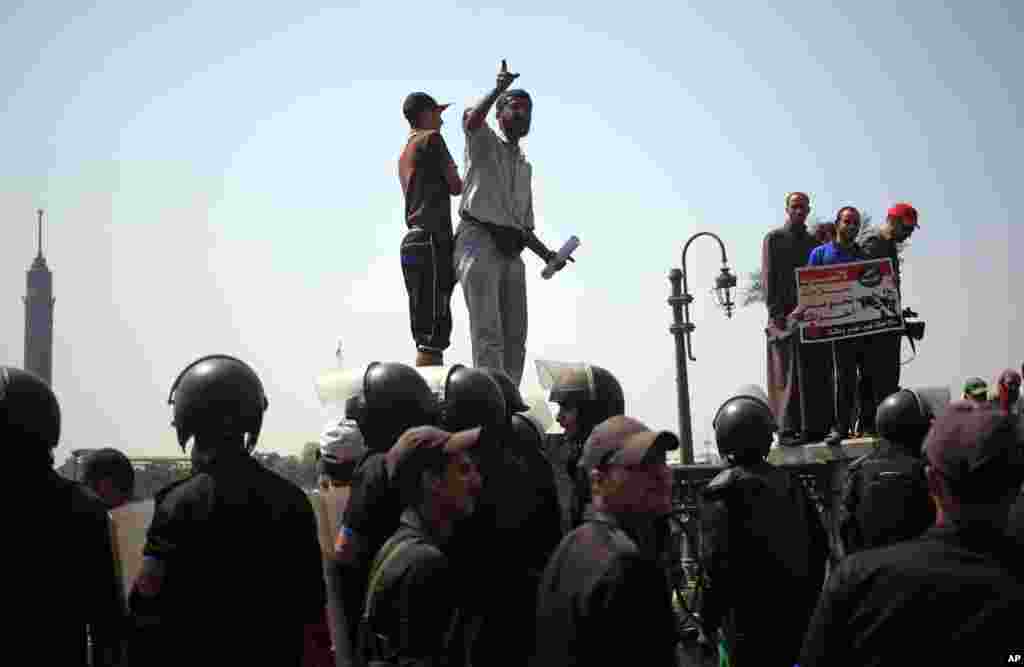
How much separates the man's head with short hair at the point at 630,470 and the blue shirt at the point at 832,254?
874 centimetres

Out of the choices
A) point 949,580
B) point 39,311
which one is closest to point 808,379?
point 949,580

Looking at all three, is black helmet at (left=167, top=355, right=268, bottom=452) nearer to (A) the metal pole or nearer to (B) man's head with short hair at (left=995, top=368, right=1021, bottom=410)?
(B) man's head with short hair at (left=995, top=368, right=1021, bottom=410)

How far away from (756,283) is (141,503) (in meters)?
29.8

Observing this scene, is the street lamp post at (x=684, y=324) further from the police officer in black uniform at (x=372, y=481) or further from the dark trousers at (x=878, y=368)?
the police officer in black uniform at (x=372, y=481)

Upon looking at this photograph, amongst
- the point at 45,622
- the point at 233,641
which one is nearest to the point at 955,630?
the point at 233,641

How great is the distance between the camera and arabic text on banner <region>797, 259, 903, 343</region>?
12.4 metres

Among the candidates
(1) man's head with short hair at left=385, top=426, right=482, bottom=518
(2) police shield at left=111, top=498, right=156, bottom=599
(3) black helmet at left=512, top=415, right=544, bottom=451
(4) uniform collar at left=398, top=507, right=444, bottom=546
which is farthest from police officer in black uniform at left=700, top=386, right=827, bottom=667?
(2) police shield at left=111, top=498, right=156, bottom=599

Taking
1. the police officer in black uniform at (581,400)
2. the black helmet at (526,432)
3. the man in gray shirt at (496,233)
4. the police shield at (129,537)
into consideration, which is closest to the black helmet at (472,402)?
the black helmet at (526,432)

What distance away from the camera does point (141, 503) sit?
609 cm

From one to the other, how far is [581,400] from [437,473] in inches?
112

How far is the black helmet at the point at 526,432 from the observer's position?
6.47 meters

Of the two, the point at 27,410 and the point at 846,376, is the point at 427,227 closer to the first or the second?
the point at 846,376

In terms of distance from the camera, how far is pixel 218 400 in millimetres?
5062

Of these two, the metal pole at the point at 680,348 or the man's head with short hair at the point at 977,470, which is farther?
the metal pole at the point at 680,348
